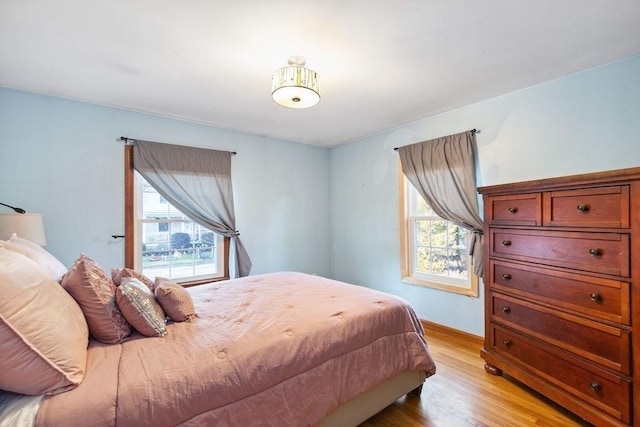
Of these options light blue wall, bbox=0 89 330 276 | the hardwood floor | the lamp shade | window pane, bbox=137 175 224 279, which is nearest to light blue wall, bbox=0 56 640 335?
light blue wall, bbox=0 89 330 276

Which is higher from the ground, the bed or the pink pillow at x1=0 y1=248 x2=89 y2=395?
the pink pillow at x1=0 y1=248 x2=89 y2=395

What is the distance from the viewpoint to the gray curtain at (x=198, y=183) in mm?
3174

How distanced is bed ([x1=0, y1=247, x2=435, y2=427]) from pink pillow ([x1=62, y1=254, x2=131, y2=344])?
0.06 metres

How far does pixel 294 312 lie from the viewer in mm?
1820

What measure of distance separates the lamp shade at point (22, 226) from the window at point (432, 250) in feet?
11.6

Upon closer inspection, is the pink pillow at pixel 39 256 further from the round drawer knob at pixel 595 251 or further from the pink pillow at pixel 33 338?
the round drawer knob at pixel 595 251

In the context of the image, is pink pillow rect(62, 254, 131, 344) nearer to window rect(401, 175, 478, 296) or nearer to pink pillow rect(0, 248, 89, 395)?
pink pillow rect(0, 248, 89, 395)

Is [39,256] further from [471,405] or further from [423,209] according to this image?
[423,209]

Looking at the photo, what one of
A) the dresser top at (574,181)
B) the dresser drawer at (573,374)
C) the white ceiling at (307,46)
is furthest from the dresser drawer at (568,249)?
the white ceiling at (307,46)

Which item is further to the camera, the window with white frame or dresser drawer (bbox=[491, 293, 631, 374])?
the window with white frame

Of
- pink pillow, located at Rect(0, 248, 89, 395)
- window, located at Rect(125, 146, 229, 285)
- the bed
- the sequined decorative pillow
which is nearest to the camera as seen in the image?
pink pillow, located at Rect(0, 248, 89, 395)

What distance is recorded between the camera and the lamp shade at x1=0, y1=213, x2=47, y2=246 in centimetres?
212

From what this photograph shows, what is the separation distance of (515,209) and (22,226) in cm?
362

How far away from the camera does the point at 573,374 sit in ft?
5.95
